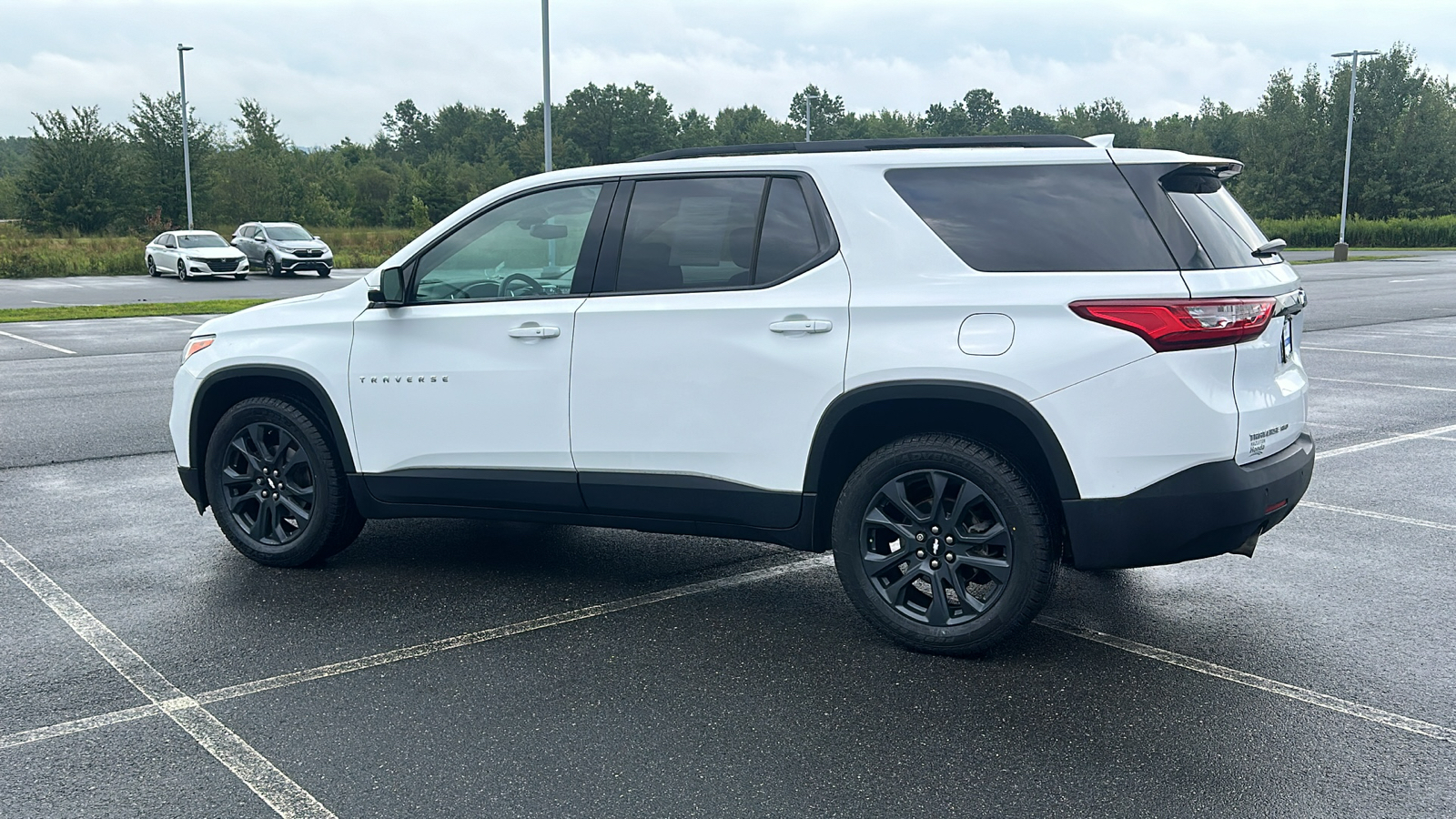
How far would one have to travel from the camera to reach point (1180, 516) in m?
4.12

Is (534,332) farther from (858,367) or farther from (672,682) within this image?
(672,682)

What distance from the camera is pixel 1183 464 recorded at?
161 inches

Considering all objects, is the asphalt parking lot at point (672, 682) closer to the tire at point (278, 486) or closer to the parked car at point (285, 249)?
the tire at point (278, 486)

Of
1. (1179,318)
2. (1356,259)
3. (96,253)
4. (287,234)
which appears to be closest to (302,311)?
(1179,318)

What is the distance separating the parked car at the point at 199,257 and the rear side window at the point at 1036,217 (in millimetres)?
33241

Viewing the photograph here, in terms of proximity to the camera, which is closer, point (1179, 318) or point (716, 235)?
point (1179, 318)

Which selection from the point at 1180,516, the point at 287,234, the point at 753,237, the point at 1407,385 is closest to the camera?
the point at 1180,516

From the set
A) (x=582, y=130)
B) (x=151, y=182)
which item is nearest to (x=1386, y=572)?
(x=151, y=182)

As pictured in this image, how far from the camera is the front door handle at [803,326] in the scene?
4500 mm

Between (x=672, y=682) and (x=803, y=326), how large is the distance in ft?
4.48

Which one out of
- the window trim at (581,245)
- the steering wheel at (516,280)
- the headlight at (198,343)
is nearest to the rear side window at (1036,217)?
the window trim at (581,245)

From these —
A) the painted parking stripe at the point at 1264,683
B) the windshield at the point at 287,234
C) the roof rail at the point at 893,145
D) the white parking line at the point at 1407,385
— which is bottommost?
the painted parking stripe at the point at 1264,683

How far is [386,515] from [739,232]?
6.85ft

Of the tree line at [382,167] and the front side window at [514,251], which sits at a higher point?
the tree line at [382,167]
